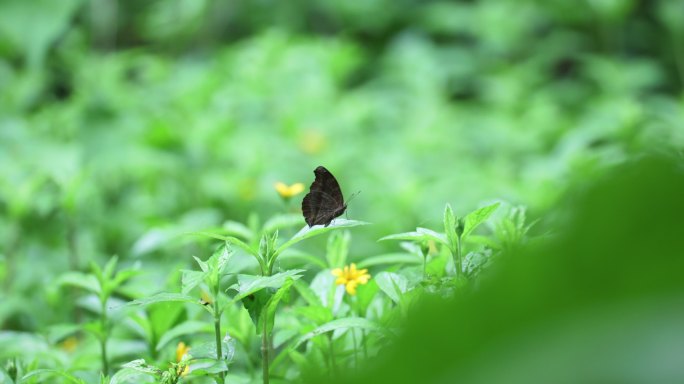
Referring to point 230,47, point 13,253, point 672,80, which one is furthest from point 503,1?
point 13,253

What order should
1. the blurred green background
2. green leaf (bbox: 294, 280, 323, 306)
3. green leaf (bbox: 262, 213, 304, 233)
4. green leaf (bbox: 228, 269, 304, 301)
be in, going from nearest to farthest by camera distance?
1. green leaf (bbox: 228, 269, 304, 301)
2. green leaf (bbox: 294, 280, 323, 306)
3. green leaf (bbox: 262, 213, 304, 233)
4. the blurred green background

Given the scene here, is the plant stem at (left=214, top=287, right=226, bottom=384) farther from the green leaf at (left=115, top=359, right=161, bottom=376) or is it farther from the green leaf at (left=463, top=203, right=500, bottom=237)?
the green leaf at (left=463, top=203, right=500, bottom=237)

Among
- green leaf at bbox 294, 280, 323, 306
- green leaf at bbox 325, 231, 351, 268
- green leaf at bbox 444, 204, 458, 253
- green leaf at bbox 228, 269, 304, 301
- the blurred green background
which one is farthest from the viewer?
the blurred green background

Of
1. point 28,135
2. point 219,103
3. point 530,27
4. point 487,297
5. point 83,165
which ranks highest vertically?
point 530,27

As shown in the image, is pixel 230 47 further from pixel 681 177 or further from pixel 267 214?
pixel 681 177

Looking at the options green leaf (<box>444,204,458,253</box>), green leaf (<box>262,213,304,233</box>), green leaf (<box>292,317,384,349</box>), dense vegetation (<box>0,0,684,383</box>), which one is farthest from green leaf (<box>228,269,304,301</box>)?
green leaf (<box>262,213,304,233</box>)

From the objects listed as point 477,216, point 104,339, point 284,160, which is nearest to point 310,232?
point 477,216
